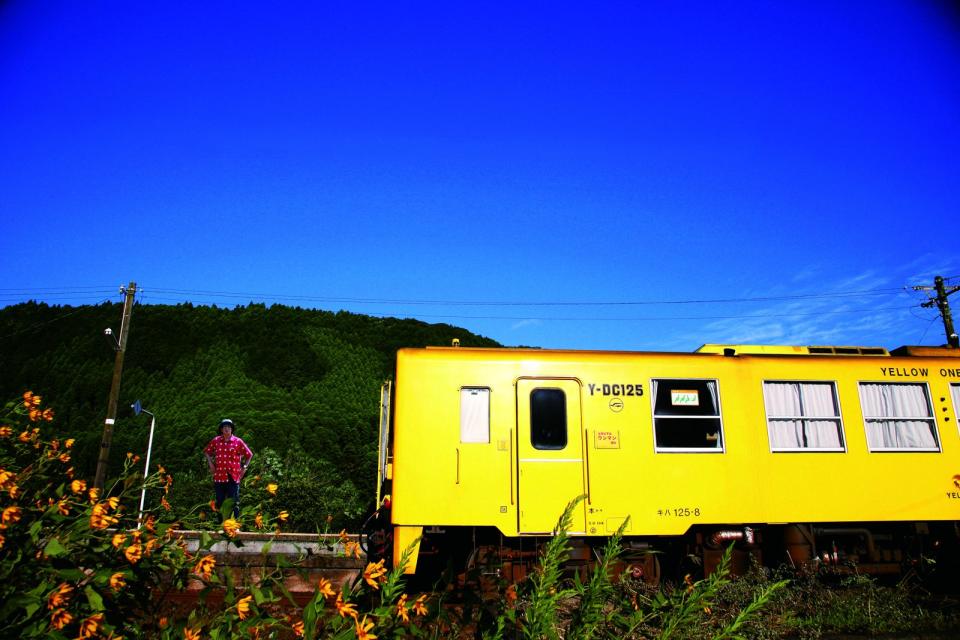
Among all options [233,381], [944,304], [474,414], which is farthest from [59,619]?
[233,381]

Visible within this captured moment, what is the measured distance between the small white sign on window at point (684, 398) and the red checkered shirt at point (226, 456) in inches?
235

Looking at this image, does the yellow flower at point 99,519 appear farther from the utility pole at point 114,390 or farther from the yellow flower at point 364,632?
the utility pole at point 114,390

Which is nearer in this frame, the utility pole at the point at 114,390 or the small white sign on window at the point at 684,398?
the small white sign on window at the point at 684,398

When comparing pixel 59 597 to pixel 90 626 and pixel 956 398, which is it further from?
pixel 956 398

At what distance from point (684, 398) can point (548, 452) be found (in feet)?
6.32

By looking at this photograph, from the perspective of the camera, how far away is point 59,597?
6.89 feet

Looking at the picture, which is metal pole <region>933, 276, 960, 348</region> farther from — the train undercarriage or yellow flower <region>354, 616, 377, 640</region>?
yellow flower <region>354, 616, 377, 640</region>

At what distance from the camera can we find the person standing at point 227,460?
9.24 metres

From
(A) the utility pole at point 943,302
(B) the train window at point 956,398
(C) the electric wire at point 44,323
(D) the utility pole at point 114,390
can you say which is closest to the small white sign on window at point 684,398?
(B) the train window at point 956,398

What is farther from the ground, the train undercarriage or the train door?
the train door

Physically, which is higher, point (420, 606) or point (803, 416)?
point (803, 416)

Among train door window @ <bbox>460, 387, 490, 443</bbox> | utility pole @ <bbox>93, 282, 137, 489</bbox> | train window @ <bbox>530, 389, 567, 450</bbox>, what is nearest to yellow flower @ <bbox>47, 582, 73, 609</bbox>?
train door window @ <bbox>460, 387, 490, 443</bbox>

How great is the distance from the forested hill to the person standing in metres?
5.04

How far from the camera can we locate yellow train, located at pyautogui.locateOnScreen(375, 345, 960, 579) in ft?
24.2
